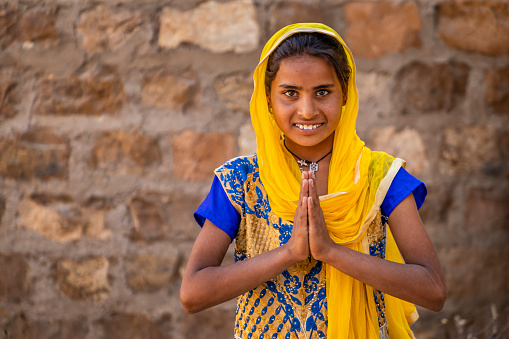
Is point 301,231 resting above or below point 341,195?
below

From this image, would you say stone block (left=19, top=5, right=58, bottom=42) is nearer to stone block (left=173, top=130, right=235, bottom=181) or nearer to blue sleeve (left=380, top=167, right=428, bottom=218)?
stone block (left=173, top=130, right=235, bottom=181)

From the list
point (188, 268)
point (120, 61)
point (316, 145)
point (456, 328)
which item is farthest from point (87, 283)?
point (456, 328)

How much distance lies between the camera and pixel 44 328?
2.98m

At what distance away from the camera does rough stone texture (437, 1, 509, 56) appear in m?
2.84

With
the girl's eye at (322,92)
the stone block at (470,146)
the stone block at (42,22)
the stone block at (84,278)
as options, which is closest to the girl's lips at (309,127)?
the girl's eye at (322,92)

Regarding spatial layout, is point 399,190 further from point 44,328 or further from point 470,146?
point 44,328

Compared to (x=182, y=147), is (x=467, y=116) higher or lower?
higher

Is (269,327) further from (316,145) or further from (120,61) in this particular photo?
(120,61)

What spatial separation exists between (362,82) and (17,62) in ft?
6.17

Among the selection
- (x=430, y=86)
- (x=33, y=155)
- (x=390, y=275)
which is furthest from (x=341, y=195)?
(x=33, y=155)

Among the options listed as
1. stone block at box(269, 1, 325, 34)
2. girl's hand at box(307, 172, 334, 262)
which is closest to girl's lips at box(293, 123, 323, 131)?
girl's hand at box(307, 172, 334, 262)

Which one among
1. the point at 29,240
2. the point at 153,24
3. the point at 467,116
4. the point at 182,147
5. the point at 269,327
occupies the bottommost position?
the point at 269,327

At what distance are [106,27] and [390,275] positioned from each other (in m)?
2.07

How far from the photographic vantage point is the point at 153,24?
291 cm
